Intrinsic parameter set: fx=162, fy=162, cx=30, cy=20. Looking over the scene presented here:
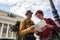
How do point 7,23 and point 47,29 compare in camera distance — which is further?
point 7,23

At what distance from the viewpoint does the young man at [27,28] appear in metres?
1.90

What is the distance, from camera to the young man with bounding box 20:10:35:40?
74.7 inches

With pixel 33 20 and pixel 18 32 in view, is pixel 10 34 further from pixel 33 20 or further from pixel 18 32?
pixel 33 20

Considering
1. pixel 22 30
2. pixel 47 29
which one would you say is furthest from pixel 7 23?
pixel 47 29

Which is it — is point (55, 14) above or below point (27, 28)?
above

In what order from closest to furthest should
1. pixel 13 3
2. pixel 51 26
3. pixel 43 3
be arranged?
pixel 51 26
pixel 43 3
pixel 13 3

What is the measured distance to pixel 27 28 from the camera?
1.92 metres

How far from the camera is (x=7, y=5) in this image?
6.87 feet

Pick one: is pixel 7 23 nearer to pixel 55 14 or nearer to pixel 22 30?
pixel 22 30

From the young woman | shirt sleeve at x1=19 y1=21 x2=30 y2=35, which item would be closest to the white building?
shirt sleeve at x1=19 y1=21 x2=30 y2=35

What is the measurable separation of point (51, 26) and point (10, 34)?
1.67 ft

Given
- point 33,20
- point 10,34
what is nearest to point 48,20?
point 33,20

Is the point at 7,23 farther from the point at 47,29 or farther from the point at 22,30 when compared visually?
the point at 47,29

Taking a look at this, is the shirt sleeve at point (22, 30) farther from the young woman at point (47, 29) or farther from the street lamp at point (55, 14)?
the street lamp at point (55, 14)
